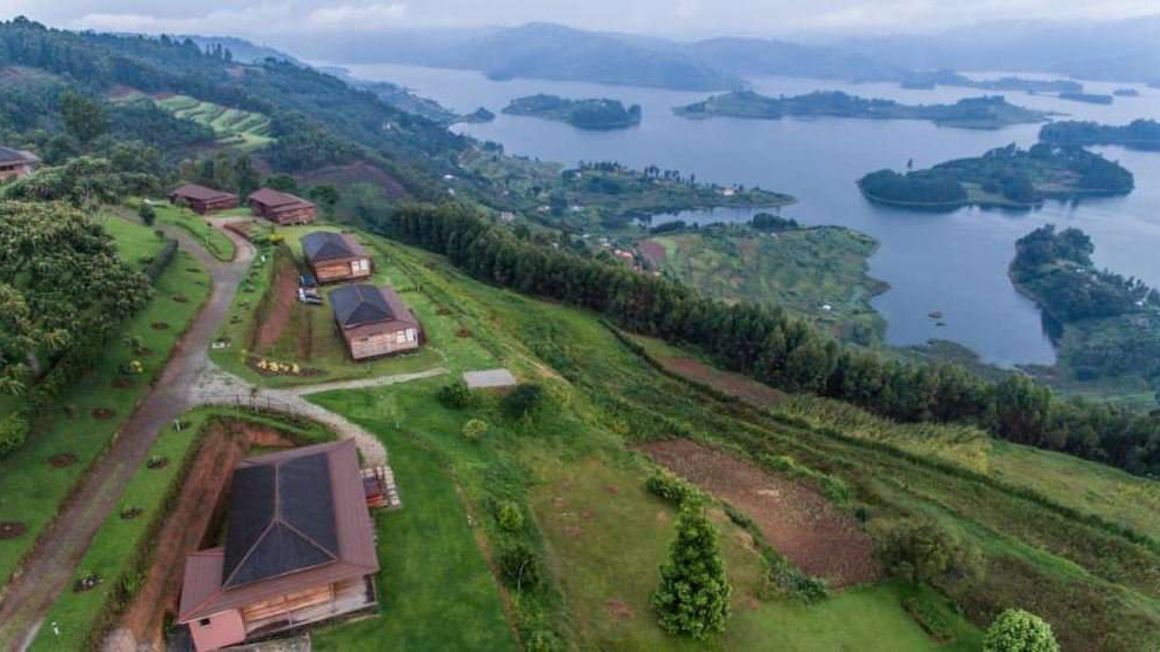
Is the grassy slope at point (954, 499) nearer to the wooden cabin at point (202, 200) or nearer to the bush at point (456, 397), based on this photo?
the bush at point (456, 397)

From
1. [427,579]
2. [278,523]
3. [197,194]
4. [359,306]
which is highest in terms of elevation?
[197,194]

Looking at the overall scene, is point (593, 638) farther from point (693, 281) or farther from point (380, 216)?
point (693, 281)

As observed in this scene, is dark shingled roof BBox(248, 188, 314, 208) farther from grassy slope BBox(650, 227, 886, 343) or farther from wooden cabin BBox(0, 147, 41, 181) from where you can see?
grassy slope BBox(650, 227, 886, 343)

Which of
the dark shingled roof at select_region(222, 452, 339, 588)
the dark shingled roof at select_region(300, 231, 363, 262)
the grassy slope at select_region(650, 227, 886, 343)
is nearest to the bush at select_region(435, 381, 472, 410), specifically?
the dark shingled roof at select_region(222, 452, 339, 588)

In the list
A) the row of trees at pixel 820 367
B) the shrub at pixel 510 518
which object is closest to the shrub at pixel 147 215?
the row of trees at pixel 820 367

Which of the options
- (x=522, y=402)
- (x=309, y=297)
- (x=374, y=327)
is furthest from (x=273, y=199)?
(x=522, y=402)

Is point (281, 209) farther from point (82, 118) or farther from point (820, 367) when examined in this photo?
point (820, 367)
